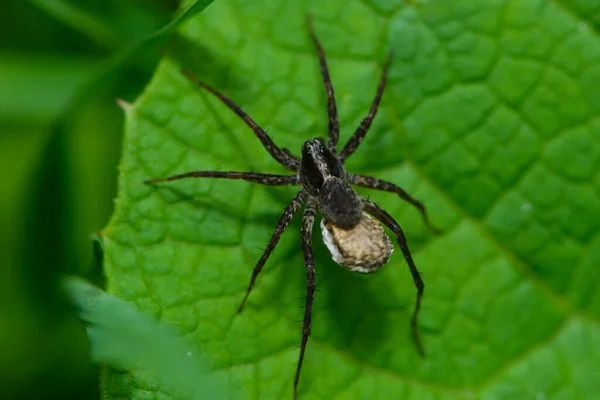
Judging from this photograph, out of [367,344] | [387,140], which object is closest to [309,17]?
[387,140]

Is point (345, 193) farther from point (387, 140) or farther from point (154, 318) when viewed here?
point (154, 318)

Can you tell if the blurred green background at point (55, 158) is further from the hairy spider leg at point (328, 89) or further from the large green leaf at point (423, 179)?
the hairy spider leg at point (328, 89)

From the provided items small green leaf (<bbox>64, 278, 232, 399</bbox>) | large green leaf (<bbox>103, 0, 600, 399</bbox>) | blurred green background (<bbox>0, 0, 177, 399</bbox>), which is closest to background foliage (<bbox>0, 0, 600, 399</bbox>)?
large green leaf (<bbox>103, 0, 600, 399</bbox>)

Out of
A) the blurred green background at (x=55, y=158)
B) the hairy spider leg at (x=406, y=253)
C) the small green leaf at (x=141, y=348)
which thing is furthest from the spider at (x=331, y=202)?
the blurred green background at (x=55, y=158)

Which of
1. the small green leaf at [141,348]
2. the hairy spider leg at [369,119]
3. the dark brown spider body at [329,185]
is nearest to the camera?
the small green leaf at [141,348]

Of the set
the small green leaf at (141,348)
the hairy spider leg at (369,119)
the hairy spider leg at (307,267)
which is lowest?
the small green leaf at (141,348)

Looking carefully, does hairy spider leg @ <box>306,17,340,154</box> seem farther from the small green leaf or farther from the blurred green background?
the small green leaf

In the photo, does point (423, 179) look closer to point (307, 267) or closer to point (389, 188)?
point (389, 188)
